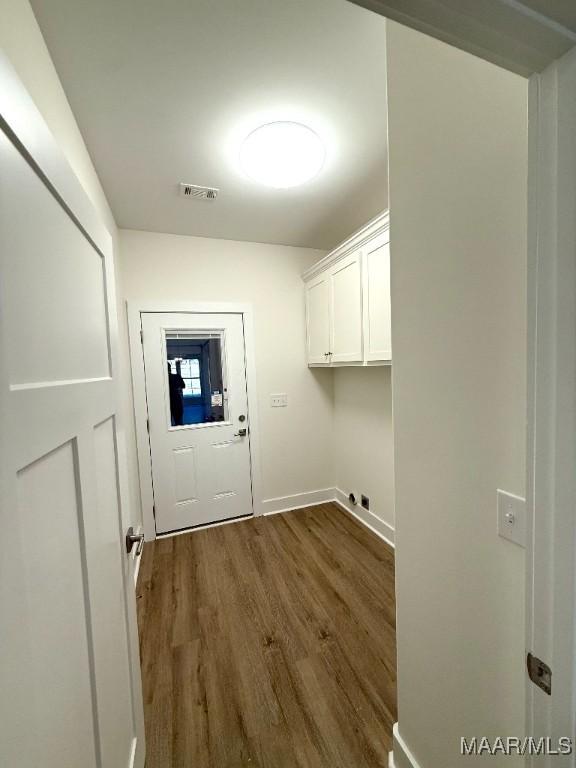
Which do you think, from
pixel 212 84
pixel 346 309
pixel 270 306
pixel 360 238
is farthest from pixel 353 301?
pixel 212 84

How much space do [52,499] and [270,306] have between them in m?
2.52

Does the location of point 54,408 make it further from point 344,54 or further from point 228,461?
point 228,461

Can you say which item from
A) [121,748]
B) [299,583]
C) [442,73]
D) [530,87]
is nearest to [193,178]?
[442,73]

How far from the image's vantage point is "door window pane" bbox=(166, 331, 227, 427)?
8.62ft

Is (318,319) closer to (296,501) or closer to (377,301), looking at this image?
(377,301)

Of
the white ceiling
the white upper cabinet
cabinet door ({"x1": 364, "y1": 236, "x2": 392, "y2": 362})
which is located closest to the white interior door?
the white ceiling

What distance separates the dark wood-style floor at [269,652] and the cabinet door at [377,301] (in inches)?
59.9

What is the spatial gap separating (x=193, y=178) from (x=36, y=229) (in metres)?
1.62

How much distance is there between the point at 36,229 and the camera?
0.54 meters

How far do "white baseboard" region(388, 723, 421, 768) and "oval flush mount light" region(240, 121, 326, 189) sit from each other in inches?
99.4

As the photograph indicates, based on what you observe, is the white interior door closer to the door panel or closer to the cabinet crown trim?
the door panel

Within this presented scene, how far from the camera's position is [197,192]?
197 cm

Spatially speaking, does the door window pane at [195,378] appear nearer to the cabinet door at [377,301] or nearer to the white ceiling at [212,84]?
A: the white ceiling at [212,84]

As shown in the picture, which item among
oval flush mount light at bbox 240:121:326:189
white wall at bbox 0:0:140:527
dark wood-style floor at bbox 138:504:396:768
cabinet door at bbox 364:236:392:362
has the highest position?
oval flush mount light at bbox 240:121:326:189
